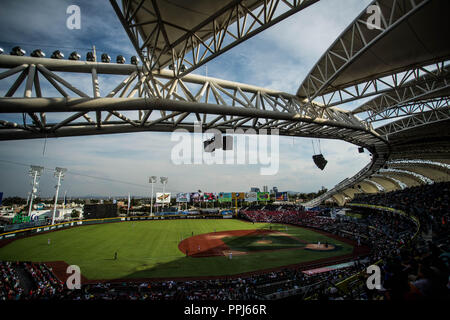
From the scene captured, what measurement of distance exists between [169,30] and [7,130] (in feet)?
23.6

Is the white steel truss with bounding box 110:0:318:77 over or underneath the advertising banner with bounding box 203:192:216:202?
over

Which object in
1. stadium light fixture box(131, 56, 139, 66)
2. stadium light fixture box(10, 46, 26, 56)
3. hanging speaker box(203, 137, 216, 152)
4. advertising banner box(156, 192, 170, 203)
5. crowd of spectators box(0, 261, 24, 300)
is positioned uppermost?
stadium light fixture box(131, 56, 139, 66)

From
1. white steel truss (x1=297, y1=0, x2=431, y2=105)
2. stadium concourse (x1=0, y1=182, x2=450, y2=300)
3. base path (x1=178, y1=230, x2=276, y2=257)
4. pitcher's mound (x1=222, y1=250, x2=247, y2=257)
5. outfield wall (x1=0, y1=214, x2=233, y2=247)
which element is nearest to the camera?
stadium concourse (x1=0, y1=182, x2=450, y2=300)

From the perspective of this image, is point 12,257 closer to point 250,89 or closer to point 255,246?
point 255,246

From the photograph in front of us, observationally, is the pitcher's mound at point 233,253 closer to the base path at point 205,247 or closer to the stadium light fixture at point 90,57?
the base path at point 205,247

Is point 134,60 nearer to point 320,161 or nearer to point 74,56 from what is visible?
point 74,56

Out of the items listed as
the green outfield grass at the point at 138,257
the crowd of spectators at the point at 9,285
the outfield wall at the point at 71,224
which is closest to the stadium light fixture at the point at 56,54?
the crowd of spectators at the point at 9,285

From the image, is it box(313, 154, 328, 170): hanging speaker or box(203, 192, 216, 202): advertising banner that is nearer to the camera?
box(313, 154, 328, 170): hanging speaker

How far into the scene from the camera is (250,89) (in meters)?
11.0

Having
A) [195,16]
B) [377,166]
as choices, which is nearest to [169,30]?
[195,16]

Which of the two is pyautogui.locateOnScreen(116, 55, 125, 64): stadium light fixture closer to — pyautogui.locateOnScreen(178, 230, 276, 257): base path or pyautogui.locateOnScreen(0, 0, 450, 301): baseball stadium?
pyautogui.locateOnScreen(0, 0, 450, 301): baseball stadium

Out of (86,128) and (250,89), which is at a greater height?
(250,89)

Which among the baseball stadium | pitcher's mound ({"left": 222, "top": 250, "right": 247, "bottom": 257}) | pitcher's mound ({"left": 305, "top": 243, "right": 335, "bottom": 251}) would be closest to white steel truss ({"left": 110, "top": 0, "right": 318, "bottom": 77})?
the baseball stadium
